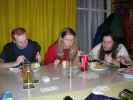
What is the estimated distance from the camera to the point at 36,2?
3.84 meters

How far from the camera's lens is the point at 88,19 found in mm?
4555

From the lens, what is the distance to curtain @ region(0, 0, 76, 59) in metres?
3.63

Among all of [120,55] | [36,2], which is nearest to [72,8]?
[36,2]

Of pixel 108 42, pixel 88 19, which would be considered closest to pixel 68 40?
pixel 108 42

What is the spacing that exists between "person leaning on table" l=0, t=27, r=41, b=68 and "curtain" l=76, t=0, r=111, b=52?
153cm

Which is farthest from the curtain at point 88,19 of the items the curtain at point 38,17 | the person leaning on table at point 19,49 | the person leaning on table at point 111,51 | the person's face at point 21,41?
the person's face at point 21,41

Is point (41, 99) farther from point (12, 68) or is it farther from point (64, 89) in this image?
point (12, 68)

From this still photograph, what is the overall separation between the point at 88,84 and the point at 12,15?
2034 millimetres

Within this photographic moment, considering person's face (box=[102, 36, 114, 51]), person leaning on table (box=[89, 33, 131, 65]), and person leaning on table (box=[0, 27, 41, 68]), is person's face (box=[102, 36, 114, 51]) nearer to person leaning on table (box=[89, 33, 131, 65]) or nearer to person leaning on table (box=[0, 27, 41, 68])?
person leaning on table (box=[89, 33, 131, 65])

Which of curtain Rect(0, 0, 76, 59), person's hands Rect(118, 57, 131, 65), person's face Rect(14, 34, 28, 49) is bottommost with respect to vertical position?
person's hands Rect(118, 57, 131, 65)

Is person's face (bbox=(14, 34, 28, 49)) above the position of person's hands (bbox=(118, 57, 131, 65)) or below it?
above

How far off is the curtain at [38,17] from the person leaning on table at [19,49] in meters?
0.69

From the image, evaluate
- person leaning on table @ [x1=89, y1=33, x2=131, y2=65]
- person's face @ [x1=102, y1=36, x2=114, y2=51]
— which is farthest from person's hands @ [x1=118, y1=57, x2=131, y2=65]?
person's face @ [x1=102, y1=36, x2=114, y2=51]

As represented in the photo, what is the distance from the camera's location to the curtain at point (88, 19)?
446 centimetres
